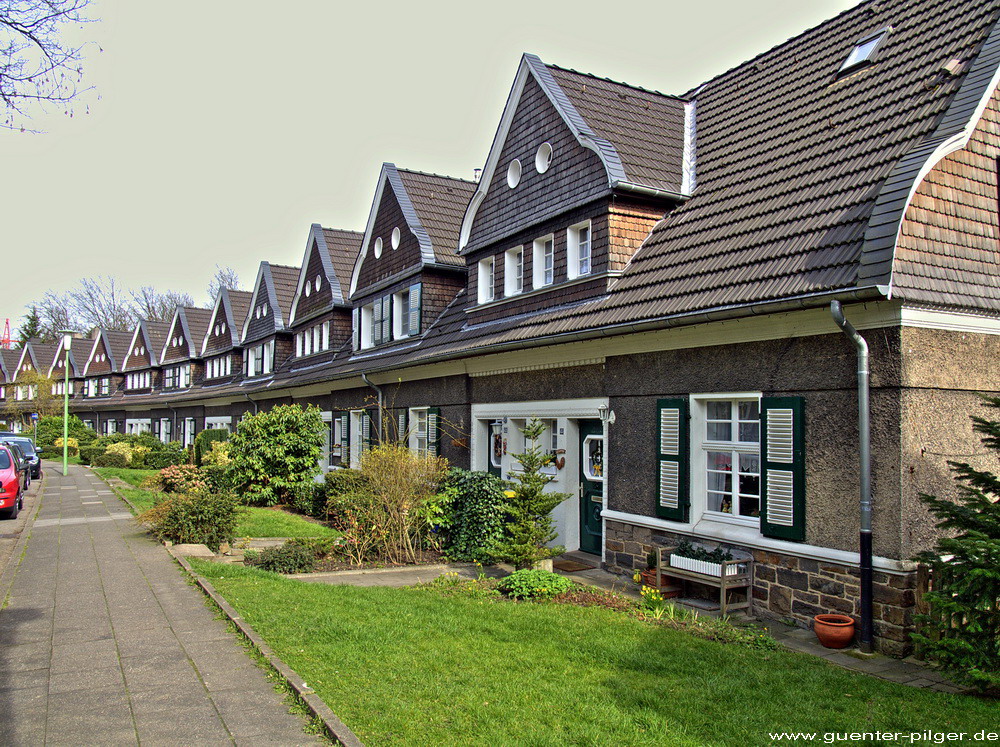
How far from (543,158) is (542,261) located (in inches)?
77.8

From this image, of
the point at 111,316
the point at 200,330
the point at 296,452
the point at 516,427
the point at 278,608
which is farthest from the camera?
the point at 111,316

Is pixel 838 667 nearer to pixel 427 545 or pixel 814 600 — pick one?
pixel 814 600

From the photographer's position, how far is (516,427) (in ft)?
46.6

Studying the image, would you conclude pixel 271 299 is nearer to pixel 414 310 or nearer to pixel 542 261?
pixel 414 310

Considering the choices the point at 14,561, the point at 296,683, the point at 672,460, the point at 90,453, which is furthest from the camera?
the point at 90,453

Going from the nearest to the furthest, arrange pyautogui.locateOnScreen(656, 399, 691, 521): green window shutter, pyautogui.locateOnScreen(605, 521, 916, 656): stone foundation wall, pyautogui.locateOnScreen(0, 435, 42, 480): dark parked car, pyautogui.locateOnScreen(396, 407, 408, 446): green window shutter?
pyautogui.locateOnScreen(605, 521, 916, 656): stone foundation wall → pyautogui.locateOnScreen(656, 399, 691, 521): green window shutter → pyautogui.locateOnScreen(396, 407, 408, 446): green window shutter → pyautogui.locateOnScreen(0, 435, 42, 480): dark parked car

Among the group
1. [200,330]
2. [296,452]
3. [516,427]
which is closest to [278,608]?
[516,427]

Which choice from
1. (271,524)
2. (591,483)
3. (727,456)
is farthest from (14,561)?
(727,456)

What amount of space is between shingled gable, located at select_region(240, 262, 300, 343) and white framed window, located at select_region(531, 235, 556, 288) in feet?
64.5

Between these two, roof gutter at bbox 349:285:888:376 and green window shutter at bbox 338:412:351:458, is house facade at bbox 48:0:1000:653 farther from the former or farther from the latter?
green window shutter at bbox 338:412:351:458

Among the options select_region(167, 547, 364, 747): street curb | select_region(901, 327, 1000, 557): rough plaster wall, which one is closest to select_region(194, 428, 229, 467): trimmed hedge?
select_region(167, 547, 364, 747): street curb

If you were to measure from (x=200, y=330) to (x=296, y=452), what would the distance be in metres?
30.7

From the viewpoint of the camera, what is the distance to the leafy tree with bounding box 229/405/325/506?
20.4m
